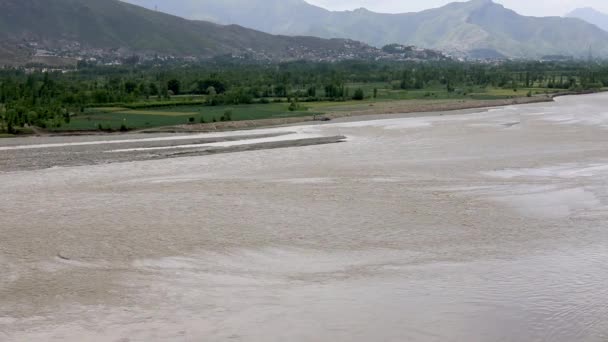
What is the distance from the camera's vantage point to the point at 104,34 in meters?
108

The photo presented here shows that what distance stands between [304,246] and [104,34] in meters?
103

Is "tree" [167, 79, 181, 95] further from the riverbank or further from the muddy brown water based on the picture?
the muddy brown water

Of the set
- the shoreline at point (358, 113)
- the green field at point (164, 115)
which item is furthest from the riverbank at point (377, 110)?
the green field at point (164, 115)

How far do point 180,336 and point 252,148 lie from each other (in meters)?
16.3

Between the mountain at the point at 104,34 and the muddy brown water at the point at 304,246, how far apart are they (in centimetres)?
7402

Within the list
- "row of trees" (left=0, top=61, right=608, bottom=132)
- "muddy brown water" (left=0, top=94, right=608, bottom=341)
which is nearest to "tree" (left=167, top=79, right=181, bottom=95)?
"row of trees" (left=0, top=61, right=608, bottom=132)

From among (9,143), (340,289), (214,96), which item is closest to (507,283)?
(340,289)

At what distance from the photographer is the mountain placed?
3907 inches

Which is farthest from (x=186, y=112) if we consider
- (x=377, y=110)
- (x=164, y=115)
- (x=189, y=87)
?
(x=189, y=87)

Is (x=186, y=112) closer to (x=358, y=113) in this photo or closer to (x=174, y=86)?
(x=358, y=113)

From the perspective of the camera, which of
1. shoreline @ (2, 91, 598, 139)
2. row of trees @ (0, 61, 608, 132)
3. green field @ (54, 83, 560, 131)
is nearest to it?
shoreline @ (2, 91, 598, 139)

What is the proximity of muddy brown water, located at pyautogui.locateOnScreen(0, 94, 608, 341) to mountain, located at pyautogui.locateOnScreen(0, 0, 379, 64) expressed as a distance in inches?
2914

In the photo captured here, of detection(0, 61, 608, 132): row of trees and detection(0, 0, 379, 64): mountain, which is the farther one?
detection(0, 0, 379, 64): mountain

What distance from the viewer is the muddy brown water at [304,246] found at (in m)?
8.52
